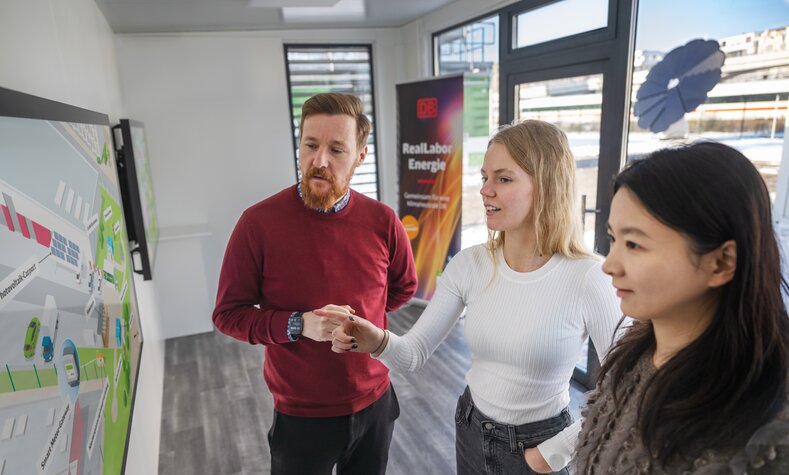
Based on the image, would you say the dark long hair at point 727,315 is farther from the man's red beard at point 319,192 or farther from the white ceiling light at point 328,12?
the white ceiling light at point 328,12

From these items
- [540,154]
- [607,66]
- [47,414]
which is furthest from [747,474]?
[607,66]

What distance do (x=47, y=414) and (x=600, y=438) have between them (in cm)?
97

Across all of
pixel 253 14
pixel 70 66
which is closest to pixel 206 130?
pixel 253 14

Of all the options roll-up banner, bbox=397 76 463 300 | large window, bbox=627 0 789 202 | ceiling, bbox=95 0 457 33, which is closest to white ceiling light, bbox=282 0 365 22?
ceiling, bbox=95 0 457 33

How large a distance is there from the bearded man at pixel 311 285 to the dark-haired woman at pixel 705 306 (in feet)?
2.88

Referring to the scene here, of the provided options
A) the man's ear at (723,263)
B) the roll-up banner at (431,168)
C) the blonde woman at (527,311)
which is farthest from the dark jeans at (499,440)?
the roll-up banner at (431,168)

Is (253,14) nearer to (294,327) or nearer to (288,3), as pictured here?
(288,3)

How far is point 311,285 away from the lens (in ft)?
4.86

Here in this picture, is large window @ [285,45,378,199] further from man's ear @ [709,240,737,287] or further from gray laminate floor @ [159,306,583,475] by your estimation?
man's ear @ [709,240,737,287]

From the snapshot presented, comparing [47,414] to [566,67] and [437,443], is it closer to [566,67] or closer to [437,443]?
[437,443]

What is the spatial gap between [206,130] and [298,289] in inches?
147

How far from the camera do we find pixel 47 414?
777 millimetres

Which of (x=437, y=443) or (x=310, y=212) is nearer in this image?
(x=310, y=212)

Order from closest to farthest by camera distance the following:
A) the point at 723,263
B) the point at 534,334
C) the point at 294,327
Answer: the point at 723,263, the point at 534,334, the point at 294,327
